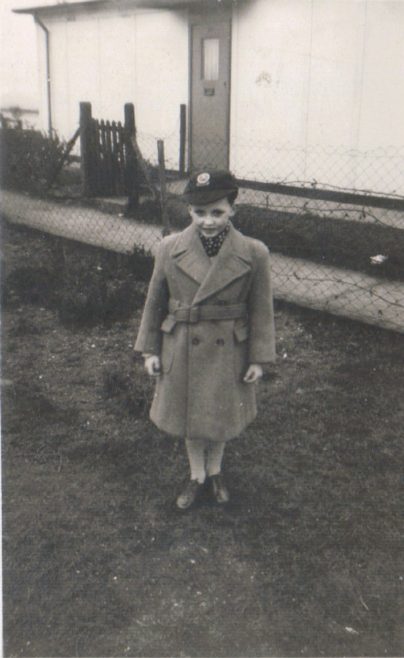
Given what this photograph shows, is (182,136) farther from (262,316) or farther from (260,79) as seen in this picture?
(262,316)

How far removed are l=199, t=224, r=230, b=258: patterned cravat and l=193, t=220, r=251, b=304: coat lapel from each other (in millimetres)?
27

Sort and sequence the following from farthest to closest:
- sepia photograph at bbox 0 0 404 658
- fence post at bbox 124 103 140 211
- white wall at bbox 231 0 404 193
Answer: white wall at bbox 231 0 404 193
fence post at bbox 124 103 140 211
sepia photograph at bbox 0 0 404 658

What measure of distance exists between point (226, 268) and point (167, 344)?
0.42m

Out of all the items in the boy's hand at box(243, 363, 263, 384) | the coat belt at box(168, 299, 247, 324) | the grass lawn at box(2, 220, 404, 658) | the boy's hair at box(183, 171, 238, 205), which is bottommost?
the grass lawn at box(2, 220, 404, 658)

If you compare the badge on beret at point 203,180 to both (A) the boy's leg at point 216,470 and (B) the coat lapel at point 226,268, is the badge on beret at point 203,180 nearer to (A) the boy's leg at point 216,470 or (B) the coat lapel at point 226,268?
(B) the coat lapel at point 226,268

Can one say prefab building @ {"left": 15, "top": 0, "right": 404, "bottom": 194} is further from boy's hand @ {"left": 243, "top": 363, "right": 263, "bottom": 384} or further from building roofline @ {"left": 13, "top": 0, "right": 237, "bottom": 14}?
boy's hand @ {"left": 243, "top": 363, "right": 263, "bottom": 384}

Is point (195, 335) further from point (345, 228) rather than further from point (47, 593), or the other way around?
point (345, 228)

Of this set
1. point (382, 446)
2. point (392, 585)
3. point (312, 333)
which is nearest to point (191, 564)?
point (392, 585)

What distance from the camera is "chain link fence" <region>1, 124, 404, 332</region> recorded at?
5723mm

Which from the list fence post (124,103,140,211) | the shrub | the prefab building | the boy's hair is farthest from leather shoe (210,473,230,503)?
the shrub

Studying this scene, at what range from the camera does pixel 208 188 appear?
2.67 meters

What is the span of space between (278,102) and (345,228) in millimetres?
3141

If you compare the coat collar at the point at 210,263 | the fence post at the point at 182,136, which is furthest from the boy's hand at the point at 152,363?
the fence post at the point at 182,136

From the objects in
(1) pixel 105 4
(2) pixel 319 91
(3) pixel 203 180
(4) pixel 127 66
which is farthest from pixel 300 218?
(1) pixel 105 4
